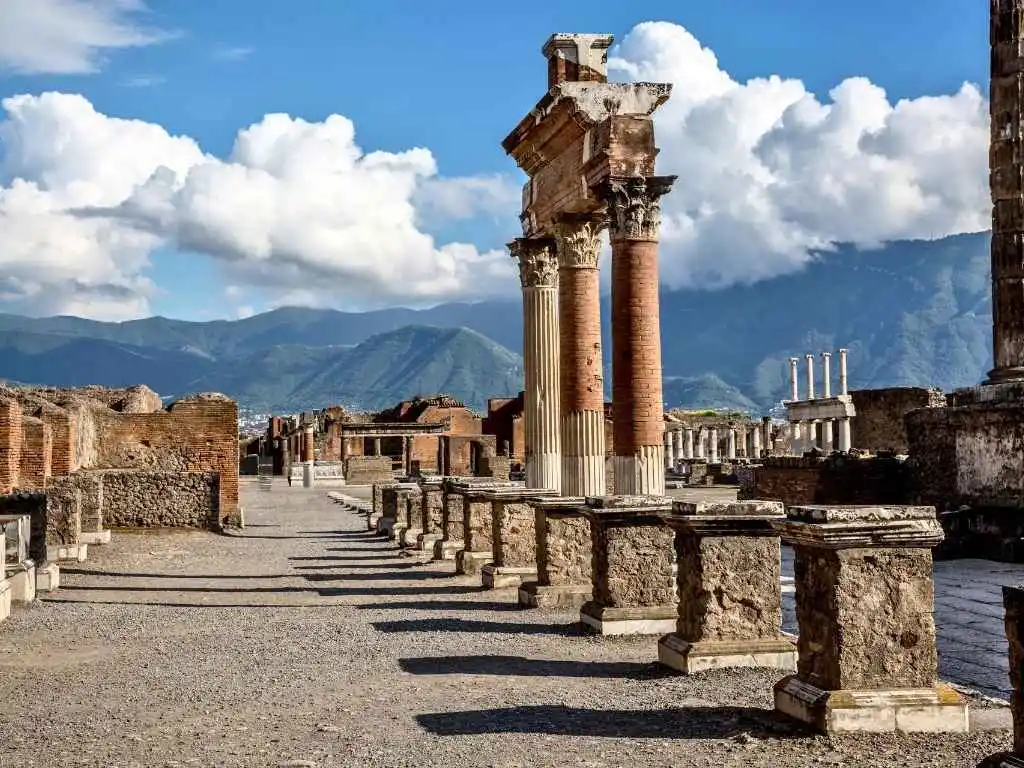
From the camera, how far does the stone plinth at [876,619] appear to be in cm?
623

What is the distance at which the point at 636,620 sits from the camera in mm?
9977

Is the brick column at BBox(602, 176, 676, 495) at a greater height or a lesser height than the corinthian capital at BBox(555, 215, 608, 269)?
lesser

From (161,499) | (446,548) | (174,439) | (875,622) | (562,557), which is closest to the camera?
(875,622)

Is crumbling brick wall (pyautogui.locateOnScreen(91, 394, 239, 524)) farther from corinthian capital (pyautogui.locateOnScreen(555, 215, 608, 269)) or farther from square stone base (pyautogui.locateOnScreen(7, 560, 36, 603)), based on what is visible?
square stone base (pyautogui.locateOnScreen(7, 560, 36, 603))

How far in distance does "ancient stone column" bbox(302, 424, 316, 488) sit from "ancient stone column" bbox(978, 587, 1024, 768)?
46289mm

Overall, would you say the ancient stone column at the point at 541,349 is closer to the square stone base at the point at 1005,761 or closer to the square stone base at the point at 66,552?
the square stone base at the point at 66,552

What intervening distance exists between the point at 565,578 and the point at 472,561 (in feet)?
11.7

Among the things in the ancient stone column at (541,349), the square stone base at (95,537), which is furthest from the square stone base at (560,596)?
the square stone base at (95,537)

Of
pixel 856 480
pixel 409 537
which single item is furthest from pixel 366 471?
pixel 856 480

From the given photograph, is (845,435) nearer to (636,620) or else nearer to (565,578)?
(565,578)

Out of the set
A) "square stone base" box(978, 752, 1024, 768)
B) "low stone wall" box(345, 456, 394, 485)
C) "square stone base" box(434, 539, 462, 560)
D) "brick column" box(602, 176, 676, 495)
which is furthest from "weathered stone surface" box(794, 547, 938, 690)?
"low stone wall" box(345, 456, 394, 485)

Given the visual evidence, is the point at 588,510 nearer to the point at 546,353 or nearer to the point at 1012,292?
the point at 546,353

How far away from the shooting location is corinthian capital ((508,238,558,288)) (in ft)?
55.3

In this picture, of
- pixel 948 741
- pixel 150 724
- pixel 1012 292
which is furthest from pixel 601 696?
pixel 1012 292
